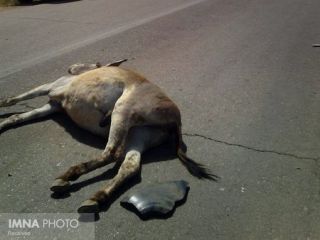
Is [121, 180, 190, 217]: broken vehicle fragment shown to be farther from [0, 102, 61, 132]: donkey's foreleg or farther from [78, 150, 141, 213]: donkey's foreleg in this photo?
[0, 102, 61, 132]: donkey's foreleg

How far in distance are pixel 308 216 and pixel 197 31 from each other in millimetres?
7372

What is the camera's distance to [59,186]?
432 centimetres

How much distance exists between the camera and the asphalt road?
4.15 m

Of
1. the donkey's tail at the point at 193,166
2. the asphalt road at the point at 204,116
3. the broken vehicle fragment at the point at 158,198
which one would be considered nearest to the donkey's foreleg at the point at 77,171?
the asphalt road at the point at 204,116

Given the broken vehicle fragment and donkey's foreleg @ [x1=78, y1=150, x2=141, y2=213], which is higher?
donkey's foreleg @ [x1=78, y1=150, x2=141, y2=213]

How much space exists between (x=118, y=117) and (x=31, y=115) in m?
1.54

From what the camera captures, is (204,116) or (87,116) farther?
(204,116)

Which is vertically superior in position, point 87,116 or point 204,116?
point 87,116

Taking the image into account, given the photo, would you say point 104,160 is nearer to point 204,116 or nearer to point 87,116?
point 87,116

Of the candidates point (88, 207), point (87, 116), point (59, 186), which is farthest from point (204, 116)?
point (88, 207)

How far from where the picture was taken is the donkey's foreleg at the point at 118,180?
159 inches

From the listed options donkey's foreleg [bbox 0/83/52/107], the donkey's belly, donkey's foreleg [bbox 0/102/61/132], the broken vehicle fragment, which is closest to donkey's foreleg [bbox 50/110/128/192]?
the donkey's belly

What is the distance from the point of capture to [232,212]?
4188mm

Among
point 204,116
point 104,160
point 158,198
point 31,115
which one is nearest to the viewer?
point 158,198
